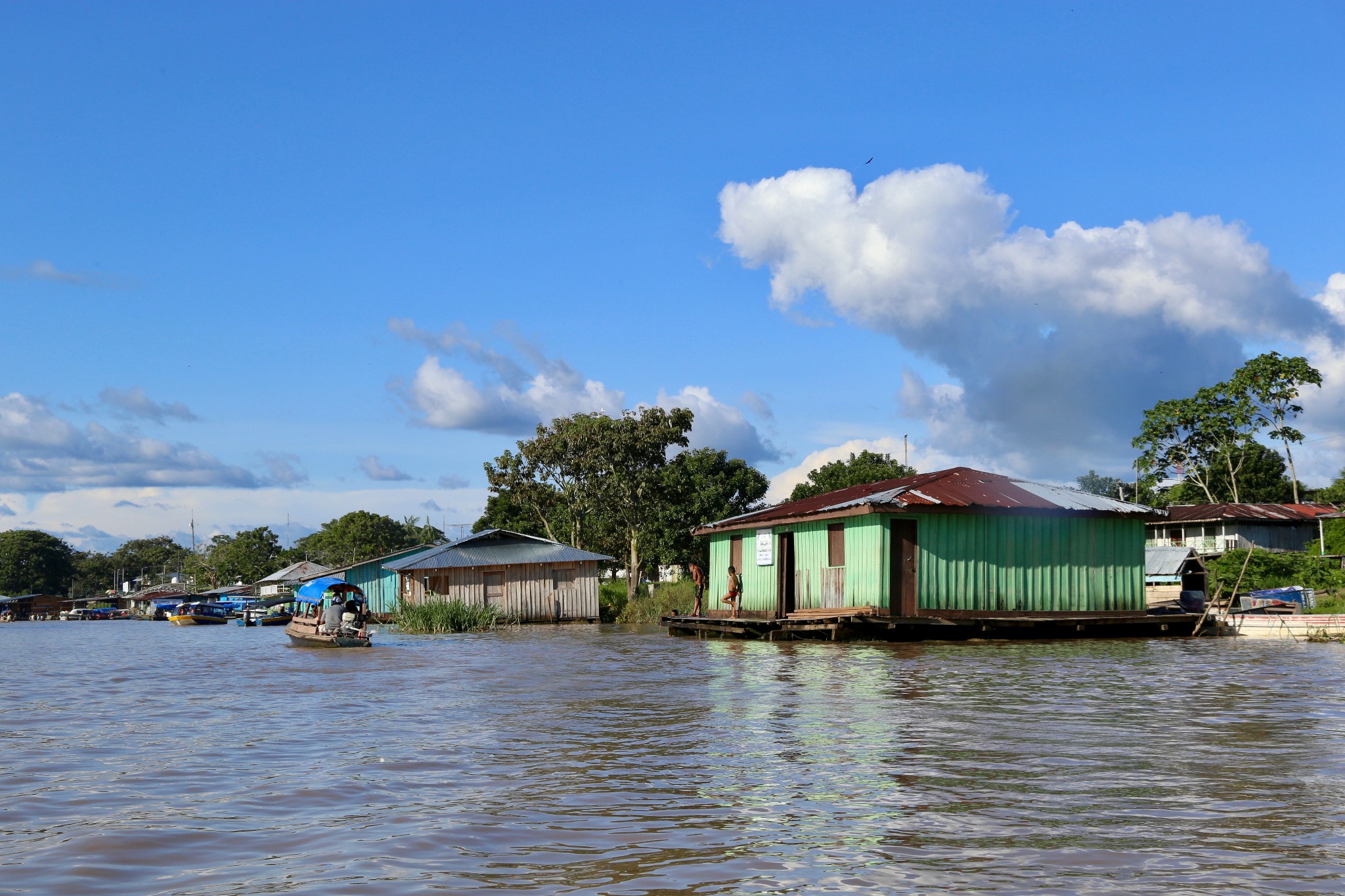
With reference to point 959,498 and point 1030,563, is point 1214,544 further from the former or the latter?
point 959,498

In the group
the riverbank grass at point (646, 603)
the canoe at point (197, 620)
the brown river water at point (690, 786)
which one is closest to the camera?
the brown river water at point (690, 786)

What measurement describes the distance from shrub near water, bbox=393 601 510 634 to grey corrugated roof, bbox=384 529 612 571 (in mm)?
5045

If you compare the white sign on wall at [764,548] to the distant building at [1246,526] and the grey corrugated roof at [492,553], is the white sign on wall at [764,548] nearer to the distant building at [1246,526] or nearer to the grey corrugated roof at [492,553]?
the grey corrugated roof at [492,553]

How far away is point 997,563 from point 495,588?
78.4 ft

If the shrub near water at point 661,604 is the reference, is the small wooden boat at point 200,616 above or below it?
below

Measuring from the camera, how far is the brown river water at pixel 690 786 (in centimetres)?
571

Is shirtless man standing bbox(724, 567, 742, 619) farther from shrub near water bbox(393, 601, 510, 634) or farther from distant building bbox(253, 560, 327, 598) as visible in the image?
distant building bbox(253, 560, 327, 598)

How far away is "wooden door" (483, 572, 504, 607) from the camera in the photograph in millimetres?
45031

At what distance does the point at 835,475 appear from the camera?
7050 cm

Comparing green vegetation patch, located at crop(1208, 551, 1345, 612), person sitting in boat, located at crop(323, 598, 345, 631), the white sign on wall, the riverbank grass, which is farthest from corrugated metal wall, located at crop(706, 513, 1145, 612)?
the riverbank grass

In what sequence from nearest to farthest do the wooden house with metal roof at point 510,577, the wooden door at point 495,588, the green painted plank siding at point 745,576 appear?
the green painted plank siding at point 745,576 → the wooden house with metal roof at point 510,577 → the wooden door at point 495,588

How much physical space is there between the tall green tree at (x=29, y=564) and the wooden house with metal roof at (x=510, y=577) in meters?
109

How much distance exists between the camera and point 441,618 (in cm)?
3688

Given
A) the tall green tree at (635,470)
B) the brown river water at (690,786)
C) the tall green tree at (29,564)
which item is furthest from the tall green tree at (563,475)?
the tall green tree at (29,564)
